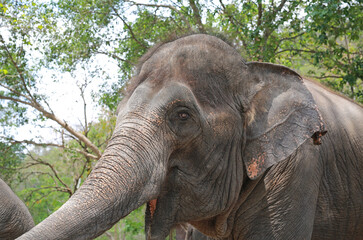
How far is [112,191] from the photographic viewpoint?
2.01 metres

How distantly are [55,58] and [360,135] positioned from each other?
7714mm

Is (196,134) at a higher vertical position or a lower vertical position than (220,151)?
higher

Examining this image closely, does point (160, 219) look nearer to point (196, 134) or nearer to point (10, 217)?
point (196, 134)

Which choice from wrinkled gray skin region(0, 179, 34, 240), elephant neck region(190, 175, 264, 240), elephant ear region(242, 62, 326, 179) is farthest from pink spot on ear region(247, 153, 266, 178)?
wrinkled gray skin region(0, 179, 34, 240)

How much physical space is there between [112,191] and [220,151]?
77 centimetres

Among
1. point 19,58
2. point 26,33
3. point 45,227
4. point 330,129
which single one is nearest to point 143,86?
point 45,227

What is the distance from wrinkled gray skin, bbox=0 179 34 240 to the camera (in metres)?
5.03

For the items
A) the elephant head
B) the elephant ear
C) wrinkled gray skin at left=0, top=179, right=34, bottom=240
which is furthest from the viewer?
wrinkled gray skin at left=0, top=179, right=34, bottom=240

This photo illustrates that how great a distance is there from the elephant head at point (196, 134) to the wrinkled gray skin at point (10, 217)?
289 cm

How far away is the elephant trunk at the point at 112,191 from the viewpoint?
1838mm

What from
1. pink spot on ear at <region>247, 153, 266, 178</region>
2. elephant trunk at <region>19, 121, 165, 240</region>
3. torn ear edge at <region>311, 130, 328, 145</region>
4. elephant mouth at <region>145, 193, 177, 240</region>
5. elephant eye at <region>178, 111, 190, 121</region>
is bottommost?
elephant mouth at <region>145, 193, 177, 240</region>

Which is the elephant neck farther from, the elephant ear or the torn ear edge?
the torn ear edge

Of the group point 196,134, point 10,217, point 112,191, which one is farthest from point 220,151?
point 10,217

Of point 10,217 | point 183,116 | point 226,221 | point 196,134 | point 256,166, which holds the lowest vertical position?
point 226,221
